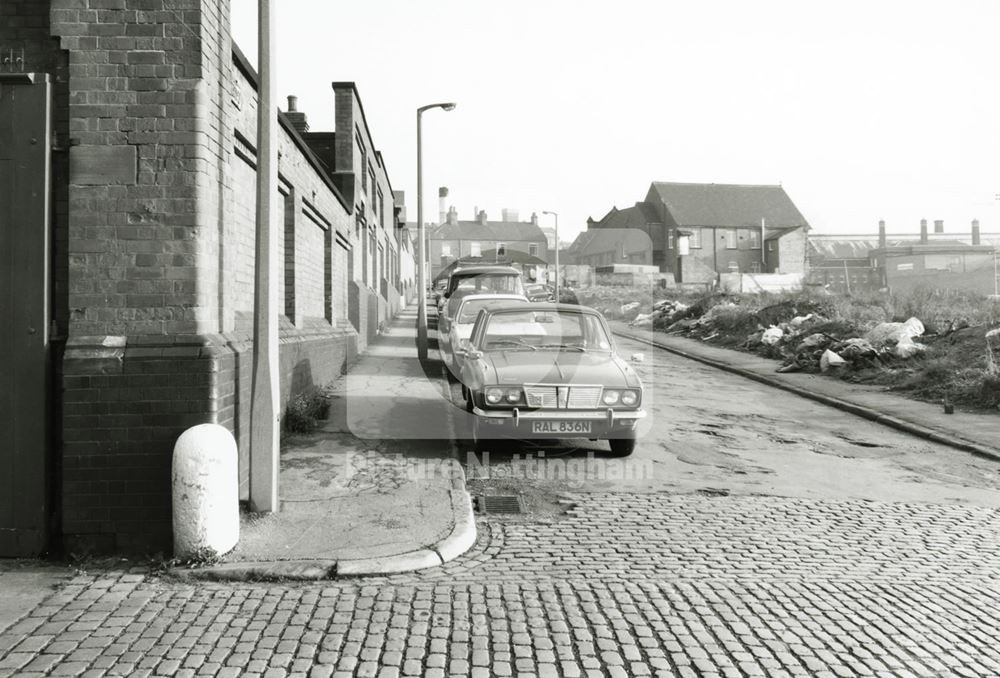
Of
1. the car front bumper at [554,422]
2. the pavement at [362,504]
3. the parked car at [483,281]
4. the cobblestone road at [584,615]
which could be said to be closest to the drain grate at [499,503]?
the pavement at [362,504]

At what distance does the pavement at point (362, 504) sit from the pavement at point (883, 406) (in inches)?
238

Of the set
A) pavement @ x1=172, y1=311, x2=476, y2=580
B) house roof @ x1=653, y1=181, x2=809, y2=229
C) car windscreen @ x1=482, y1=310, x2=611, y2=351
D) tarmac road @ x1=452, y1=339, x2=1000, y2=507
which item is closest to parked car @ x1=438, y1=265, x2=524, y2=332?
tarmac road @ x1=452, y1=339, x2=1000, y2=507

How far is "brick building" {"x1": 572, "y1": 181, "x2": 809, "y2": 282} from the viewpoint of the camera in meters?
69.9

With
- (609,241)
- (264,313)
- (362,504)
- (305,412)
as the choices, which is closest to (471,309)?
(305,412)

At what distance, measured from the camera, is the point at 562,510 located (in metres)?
6.28

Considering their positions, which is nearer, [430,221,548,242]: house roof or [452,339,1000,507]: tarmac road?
[452,339,1000,507]: tarmac road

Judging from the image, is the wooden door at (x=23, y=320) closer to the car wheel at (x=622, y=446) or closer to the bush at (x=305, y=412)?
the bush at (x=305, y=412)

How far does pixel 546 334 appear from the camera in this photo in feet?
32.6

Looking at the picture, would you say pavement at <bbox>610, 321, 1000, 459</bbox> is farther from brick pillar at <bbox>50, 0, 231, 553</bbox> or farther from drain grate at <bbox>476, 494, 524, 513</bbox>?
brick pillar at <bbox>50, 0, 231, 553</bbox>

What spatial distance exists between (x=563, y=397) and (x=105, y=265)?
410 cm

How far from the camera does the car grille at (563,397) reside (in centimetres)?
752

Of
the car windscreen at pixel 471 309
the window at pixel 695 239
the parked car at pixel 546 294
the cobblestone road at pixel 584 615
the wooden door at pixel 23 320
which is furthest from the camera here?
the window at pixel 695 239

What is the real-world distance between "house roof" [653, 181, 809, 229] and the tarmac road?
62.1 meters

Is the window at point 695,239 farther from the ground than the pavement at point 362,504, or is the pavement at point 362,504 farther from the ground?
the window at point 695,239
